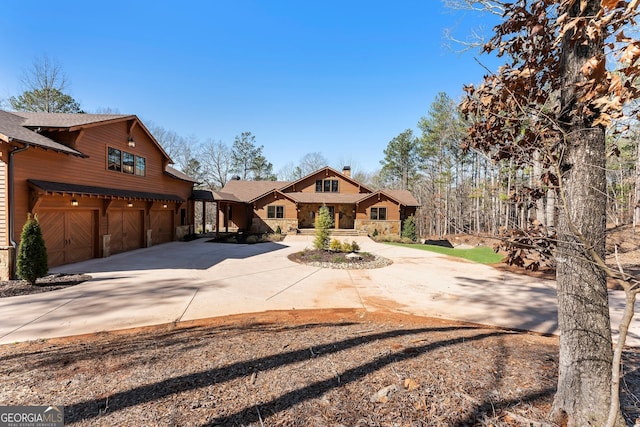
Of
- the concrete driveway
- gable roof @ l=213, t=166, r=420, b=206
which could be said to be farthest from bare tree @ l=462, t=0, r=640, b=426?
gable roof @ l=213, t=166, r=420, b=206

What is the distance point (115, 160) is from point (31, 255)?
674 centimetres

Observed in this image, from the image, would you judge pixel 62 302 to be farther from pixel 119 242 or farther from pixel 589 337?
pixel 589 337

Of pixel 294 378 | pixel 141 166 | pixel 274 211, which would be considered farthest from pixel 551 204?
pixel 274 211

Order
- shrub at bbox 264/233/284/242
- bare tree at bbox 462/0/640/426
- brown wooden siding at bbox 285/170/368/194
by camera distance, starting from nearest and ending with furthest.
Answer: bare tree at bbox 462/0/640/426 < shrub at bbox 264/233/284/242 < brown wooden siding at bbox 285/170/368/194

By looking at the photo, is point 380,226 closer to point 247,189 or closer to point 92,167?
point 247,189

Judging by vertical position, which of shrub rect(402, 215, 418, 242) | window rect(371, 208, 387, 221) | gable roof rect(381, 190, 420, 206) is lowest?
shrub rect(402, 215, 418, 242)

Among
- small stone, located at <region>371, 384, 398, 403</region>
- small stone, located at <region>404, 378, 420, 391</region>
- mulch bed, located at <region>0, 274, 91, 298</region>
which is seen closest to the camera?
small stone, located at <region>371, 384, 398, 403</region>

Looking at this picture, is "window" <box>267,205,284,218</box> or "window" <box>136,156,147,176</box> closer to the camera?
"window" <box>136,156,147,176</box>

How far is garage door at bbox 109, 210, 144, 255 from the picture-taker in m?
12.0

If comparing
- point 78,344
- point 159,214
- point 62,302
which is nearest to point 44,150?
point 62,302

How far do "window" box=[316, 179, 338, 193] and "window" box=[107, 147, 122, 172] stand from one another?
51.5 feet

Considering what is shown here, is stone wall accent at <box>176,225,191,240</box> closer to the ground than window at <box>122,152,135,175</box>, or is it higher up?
closer to the ground

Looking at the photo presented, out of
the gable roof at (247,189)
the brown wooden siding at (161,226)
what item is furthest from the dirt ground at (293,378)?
the gable roof at (247,189)

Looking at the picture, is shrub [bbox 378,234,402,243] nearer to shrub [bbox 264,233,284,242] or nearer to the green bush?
shrub [bbox 264,233,284,242]
